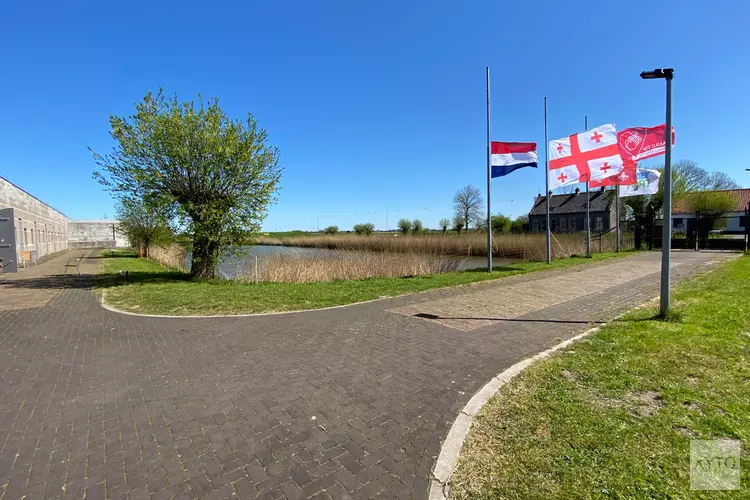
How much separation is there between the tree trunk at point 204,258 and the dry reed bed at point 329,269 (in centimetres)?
106

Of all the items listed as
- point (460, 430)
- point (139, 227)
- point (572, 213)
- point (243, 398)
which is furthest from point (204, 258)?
point (572, 213)

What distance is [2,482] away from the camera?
277 cm

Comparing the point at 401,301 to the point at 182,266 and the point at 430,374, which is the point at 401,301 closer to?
the point at 430,374

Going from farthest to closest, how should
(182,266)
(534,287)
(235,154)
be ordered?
1. (182,266)
2. (235,154)
3. (534,287)

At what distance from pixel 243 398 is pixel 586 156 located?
15522mm

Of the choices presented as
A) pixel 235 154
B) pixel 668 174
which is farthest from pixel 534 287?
pixel 235 154

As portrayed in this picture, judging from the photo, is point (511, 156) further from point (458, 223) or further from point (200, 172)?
point (458, 223)

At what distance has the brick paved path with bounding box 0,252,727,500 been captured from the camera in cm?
279

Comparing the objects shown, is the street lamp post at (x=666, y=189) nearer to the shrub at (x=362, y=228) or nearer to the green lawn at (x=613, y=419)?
the green lawn at (x=613, y=419)

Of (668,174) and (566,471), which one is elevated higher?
(668,174)

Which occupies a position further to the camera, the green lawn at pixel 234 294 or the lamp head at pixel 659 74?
the green lawn at pixel 234 294

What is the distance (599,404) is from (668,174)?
16.4 feet

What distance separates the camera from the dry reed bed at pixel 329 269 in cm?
1473

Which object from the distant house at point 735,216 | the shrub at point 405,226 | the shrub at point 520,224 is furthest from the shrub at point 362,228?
the distant house at point 735,216
